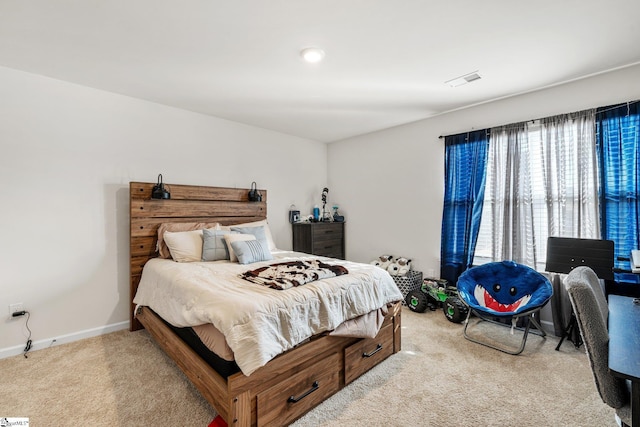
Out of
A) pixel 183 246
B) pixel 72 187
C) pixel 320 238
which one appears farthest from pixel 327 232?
pixel 72 187

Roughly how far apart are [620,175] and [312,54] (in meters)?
2.93

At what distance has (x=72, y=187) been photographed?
275 centimetres

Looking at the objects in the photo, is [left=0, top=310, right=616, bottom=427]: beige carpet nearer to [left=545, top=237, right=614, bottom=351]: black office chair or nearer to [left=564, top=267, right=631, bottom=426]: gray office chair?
[left=545, top=237, right=614, bottom=351]: black office chair

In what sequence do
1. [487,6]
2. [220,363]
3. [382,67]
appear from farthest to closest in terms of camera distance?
[382,67] → [487,6] → [220,363]

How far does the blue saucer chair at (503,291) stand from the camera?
253 centimetres

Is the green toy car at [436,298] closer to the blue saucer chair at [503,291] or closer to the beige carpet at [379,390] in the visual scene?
the blue saucer chair at [503,291]

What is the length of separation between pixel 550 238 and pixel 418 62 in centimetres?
208

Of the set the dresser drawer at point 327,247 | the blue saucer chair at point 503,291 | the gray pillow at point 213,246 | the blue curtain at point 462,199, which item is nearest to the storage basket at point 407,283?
the blue curtain at point 462,199

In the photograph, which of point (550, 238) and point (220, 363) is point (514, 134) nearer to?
point (550, 238)

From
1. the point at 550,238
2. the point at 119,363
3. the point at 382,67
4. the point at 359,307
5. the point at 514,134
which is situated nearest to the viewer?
the point at 359,307

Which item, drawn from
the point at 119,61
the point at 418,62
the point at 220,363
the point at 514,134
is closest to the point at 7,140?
the point at 119,61

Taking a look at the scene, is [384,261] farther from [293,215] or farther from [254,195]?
[254,195]

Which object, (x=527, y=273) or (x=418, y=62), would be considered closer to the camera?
(x=418, y=62)

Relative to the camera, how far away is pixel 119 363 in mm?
2334
